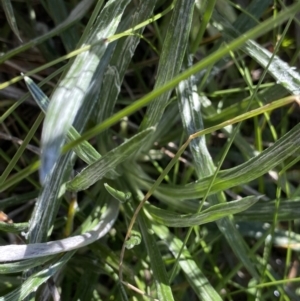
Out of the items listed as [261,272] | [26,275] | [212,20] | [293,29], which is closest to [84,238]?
[26,275]

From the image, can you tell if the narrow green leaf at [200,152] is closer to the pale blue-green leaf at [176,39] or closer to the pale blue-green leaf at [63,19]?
the pale blue-green leaf at [176,39]

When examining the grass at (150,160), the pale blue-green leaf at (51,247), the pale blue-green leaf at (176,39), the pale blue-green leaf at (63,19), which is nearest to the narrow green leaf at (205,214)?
the grass at (150,160)

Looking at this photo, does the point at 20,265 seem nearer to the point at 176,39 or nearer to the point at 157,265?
the point at 157,265

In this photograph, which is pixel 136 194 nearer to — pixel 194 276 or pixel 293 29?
pixel 194 276

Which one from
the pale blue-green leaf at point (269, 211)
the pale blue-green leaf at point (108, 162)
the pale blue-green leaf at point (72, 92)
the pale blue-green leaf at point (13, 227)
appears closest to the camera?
the pale blue-green leaf at point (72, 92)

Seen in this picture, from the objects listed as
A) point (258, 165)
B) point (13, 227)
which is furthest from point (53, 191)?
point (258, 165)

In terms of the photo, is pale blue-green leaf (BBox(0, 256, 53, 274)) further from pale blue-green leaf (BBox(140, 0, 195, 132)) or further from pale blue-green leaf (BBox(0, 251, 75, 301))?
pale blue-green leaf (BBox(140, 0, 195, 132))
